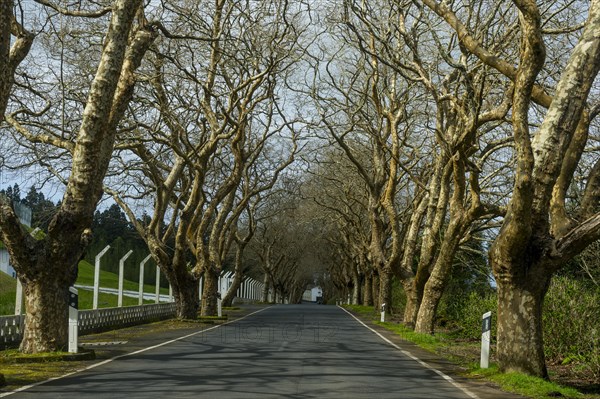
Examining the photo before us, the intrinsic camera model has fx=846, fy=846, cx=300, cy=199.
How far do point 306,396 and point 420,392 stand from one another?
1.80m

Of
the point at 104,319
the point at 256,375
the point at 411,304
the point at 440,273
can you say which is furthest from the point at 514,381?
the point at 411,304

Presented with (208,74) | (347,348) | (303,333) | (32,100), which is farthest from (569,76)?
(208,74)

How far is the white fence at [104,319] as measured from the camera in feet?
58.3

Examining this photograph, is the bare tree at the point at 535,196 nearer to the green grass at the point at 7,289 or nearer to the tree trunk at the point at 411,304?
the tree trunk at the point at 411,304

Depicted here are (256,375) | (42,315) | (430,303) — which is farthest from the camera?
(430,303)

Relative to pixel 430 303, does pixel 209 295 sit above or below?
below

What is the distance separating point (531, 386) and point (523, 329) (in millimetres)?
1254

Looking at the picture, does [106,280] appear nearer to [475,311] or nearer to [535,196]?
[475,311]

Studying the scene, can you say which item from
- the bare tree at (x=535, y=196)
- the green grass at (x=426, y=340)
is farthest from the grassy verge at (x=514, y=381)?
the green grass at (x=426, y=340)

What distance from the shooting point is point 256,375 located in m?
13.0

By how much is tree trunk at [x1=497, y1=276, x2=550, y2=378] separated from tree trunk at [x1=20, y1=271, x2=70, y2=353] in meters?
7.93

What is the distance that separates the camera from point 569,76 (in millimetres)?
12320

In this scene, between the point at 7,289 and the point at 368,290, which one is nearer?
the point at 7,289

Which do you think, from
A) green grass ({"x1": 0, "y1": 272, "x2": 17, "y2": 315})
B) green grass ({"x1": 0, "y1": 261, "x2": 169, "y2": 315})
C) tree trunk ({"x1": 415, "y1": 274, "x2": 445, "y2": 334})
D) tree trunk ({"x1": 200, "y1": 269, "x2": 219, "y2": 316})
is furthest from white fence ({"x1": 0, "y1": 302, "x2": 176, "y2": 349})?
tree trunk ({"x1": 415, "y1": 274, "x2": 445, "y2": 334})
